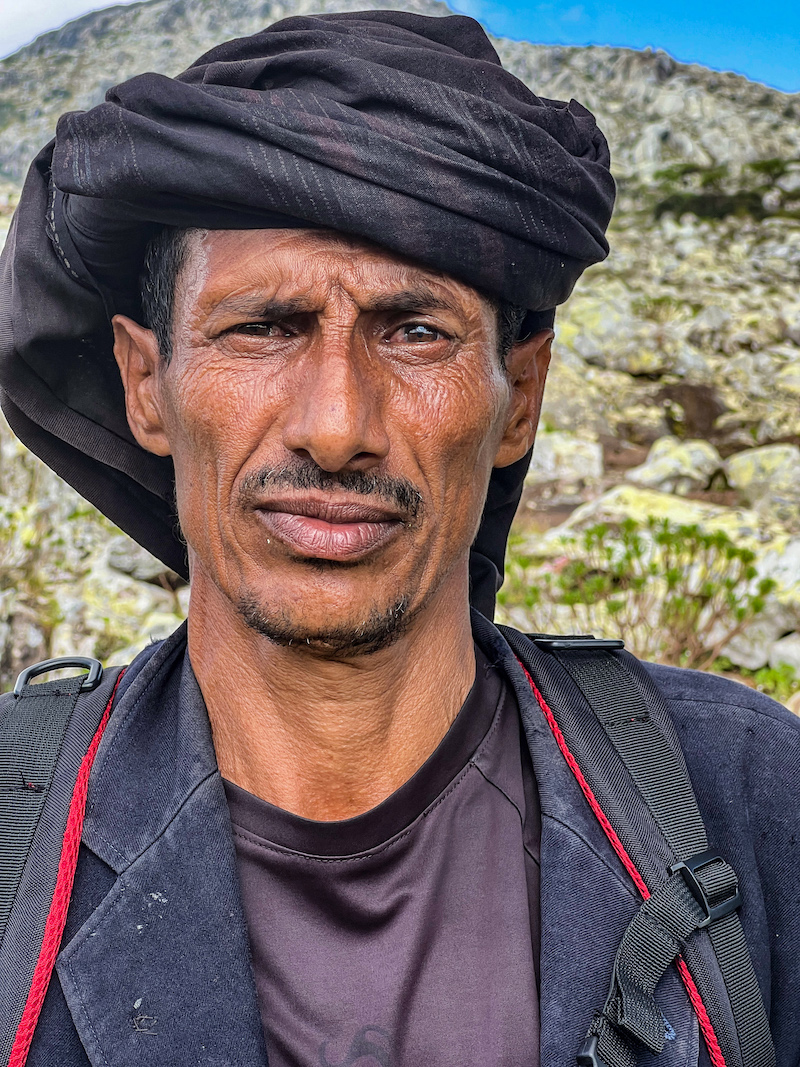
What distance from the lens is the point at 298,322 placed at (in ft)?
6.18

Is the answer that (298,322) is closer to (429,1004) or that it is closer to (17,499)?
(429,1004)

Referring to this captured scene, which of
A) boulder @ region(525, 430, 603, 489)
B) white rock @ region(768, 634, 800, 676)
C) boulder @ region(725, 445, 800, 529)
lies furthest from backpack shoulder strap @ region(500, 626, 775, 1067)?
boulder @ region(525, 430, 603, 489)

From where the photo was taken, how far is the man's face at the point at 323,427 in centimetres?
181

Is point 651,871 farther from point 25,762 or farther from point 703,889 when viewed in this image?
point 25,762

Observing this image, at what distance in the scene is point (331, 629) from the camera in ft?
5.91

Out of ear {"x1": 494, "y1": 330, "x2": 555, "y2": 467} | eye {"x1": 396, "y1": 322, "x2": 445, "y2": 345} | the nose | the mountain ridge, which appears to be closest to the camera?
the nose

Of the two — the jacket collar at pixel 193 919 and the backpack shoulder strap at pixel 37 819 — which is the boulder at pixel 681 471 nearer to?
the jacket collar at pixel 193 919

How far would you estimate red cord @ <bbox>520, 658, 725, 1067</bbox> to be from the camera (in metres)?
1.66

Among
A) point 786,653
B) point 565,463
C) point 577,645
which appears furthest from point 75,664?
point 565,463

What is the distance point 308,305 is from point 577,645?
0.96m

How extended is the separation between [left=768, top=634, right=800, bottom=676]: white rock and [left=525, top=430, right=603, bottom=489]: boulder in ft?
17.5

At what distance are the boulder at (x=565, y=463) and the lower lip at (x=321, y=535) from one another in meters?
10.0

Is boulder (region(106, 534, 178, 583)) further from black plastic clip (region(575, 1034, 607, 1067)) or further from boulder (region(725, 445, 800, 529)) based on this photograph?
black plastic clip (region(575, 1034, 607, 1067))

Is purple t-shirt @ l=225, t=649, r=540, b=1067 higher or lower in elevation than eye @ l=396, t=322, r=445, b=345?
lower
